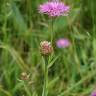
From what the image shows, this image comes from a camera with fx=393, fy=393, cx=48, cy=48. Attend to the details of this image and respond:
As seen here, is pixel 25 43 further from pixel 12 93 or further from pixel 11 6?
pixel 12 93

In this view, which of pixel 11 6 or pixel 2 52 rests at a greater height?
pixel 11 6

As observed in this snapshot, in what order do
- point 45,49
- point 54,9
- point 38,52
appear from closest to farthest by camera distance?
point 45,49 → point 54,9 → point 38,52

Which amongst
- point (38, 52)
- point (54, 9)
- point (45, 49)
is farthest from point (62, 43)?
point (45, 49)

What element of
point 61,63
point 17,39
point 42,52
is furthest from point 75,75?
point 42,52

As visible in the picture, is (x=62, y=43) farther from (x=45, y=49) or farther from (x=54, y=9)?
(x=45, y=49)

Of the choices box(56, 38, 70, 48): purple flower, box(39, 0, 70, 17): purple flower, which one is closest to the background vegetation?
box(56, 38, 70, 48): purple flower

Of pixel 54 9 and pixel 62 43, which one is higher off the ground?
pixel 54 9

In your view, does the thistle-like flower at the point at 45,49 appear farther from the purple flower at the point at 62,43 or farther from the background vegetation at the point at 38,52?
the purple flower at the point at 62,43
